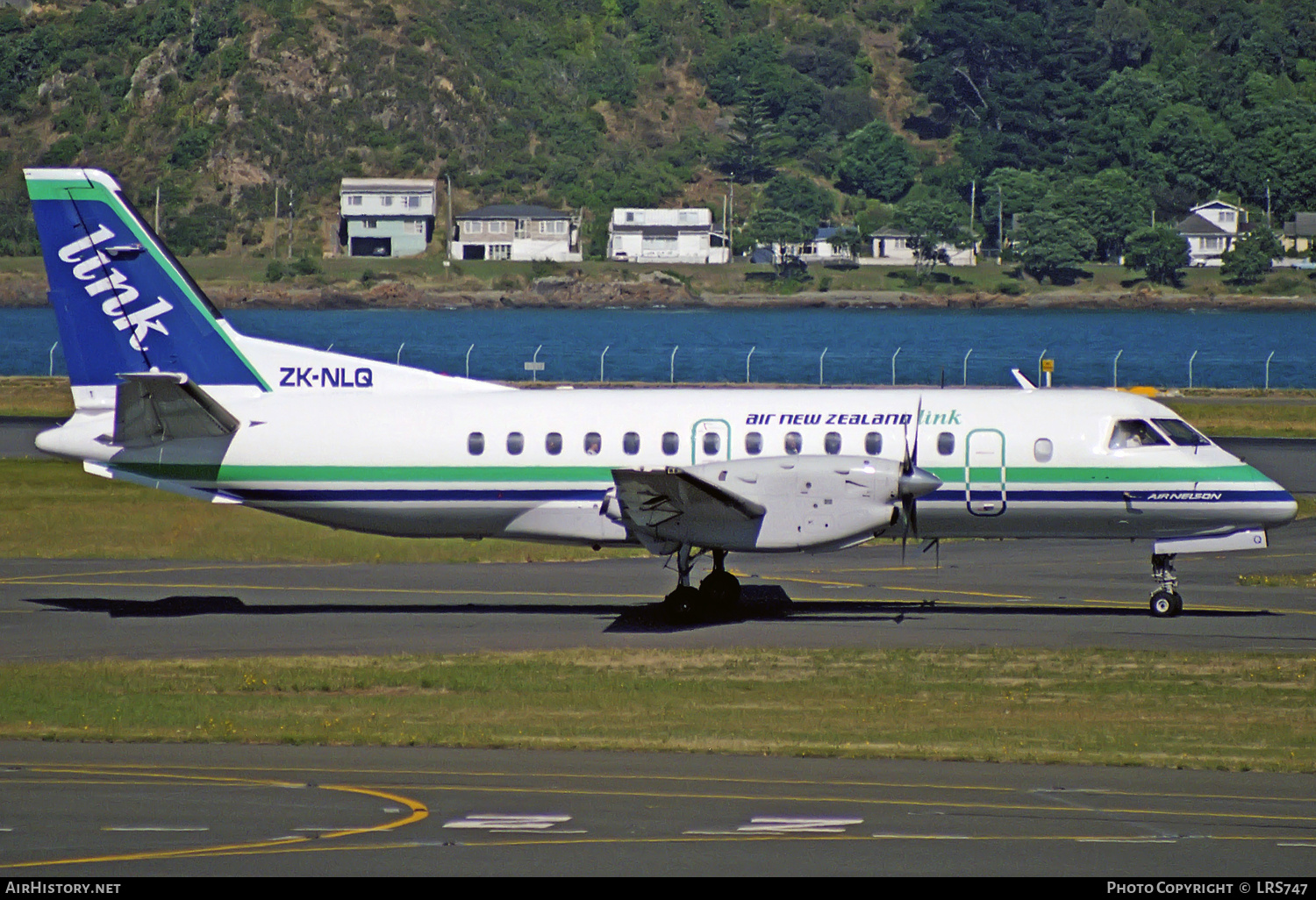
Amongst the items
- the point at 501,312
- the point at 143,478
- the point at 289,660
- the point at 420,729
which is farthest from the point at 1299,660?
the point at 501,312

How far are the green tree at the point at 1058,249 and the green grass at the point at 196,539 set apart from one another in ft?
549

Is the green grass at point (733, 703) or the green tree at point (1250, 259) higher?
the green tree at point (1250, 259)

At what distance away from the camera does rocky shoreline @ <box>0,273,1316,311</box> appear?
604ft

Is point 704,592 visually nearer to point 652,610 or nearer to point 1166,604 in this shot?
point 652,610

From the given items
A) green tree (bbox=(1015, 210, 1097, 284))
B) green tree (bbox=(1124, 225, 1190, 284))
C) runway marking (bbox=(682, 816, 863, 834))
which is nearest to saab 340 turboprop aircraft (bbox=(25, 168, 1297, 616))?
runway marking (bbox=(682, 816, 863, 834))

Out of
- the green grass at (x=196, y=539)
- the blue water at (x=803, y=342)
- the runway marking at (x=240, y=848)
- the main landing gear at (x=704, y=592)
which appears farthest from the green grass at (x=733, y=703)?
the blue water at (x=803, y=342)

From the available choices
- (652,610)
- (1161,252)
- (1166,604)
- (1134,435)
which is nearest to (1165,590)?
(1166,604)

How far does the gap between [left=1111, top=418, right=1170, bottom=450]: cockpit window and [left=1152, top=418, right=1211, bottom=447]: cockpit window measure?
0.21 meters

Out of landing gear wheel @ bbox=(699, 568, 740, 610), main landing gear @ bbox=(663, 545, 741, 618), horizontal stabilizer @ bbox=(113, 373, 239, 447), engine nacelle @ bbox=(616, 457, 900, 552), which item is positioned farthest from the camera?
landing gear wheel @ bbox=(699, 568, 740, 610)

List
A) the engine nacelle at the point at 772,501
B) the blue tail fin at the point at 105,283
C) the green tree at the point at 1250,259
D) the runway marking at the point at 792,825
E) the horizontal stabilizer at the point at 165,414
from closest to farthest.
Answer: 1. the runway marking at the point at 792,825
2. the engine nacelle at the point at 772,501
3. the horizontal stabilizer at the point at 165,414
4. the blue tail fin at the point at 105,283
5. the green tree at the point at 1250,259

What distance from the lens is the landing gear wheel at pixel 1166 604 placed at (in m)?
26.7

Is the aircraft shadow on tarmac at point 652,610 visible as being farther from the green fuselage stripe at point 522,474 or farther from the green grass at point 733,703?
the green grass at point 733,703

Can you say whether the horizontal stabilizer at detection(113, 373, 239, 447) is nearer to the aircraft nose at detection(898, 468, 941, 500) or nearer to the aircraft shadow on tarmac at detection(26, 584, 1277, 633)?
the aircraft shadow on tarmac at detection(26, 584, 1277, 633)

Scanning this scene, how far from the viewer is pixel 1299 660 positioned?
22953mm
